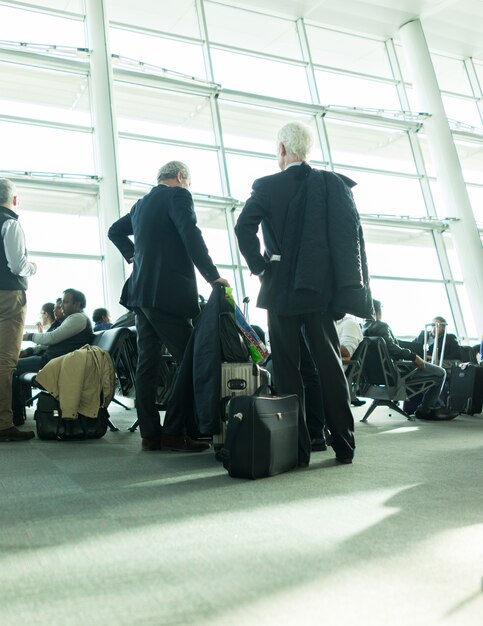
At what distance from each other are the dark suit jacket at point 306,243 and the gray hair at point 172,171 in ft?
2.38

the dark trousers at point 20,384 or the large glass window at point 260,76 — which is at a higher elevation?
the large glass window at point 260,76

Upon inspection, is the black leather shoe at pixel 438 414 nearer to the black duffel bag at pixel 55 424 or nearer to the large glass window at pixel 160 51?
the black duffel bag at pixel 55 424

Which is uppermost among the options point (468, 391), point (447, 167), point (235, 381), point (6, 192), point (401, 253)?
point (447, 167)

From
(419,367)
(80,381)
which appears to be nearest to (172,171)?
(80,381)

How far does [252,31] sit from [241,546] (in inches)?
447

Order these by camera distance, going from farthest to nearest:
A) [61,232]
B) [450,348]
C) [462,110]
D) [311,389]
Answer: [462,110]
[61,232]
[450,348]
[311,389]

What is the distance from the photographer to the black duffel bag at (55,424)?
3895 millimetres

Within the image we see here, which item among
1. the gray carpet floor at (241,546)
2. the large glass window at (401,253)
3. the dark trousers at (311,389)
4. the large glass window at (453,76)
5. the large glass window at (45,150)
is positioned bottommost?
the gray carpet floor at (241,546)

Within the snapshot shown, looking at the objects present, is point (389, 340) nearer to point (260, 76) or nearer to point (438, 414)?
point (438, 414)

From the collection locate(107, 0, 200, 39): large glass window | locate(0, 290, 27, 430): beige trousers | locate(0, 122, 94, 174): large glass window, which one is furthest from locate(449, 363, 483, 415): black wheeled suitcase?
locate(107, 0, 200, 39): large glass window

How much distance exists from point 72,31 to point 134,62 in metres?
1.05

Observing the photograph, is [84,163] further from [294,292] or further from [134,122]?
[294,292]

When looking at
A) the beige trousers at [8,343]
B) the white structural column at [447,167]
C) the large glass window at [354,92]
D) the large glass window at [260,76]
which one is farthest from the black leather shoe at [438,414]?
the large glass window at [354,92]

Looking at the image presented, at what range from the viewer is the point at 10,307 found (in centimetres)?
385
